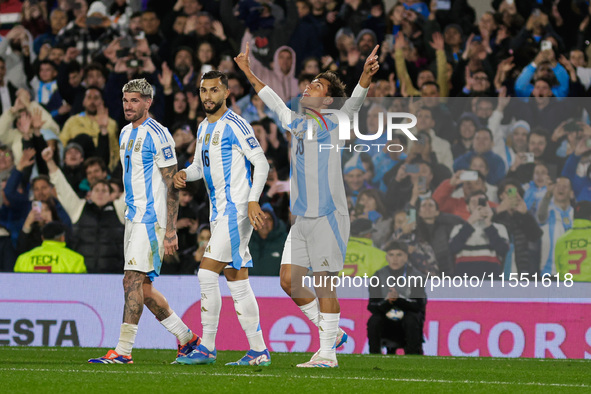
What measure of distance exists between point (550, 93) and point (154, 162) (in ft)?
20.6

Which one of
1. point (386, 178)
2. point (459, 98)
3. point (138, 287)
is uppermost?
point (459, 98)

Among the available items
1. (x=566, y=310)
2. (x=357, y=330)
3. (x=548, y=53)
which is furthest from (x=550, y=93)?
(x=357, y=330)

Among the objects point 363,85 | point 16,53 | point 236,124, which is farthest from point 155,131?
point 16,53

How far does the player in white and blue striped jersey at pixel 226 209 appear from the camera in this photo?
25.2 ft

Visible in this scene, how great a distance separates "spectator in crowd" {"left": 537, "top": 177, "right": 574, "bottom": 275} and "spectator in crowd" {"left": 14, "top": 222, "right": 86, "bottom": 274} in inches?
211

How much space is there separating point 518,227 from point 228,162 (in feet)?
15.6

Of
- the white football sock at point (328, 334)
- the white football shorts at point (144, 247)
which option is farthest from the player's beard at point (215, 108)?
the white football sock at point (328, 334)

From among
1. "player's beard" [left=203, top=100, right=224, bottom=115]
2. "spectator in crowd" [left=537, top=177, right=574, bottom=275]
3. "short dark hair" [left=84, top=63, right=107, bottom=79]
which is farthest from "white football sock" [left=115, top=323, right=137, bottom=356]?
"short dark hair" [left=84, top=63, right=107, bottom=79]

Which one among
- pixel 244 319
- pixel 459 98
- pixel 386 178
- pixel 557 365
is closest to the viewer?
pixel 244 319

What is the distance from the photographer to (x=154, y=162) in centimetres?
803

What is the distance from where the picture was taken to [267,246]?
11531mm

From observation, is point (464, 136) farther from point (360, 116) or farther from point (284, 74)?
point (284, 74)

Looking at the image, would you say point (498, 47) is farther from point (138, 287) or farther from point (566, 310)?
point (138, 287)

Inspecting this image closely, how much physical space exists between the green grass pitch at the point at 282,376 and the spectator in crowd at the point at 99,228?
265 cm
